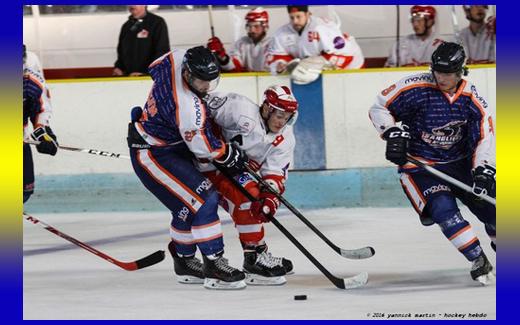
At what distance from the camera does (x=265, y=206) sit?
197 inches

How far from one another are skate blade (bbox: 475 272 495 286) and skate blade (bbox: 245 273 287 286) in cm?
76

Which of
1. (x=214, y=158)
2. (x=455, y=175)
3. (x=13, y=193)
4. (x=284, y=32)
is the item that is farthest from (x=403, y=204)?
(x=13, y=193)

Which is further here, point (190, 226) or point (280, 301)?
point (190, 226)

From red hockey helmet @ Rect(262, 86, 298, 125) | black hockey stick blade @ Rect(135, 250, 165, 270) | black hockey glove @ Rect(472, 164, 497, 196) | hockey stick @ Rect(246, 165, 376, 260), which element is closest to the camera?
black hockey glove @ Rect(472, 164, 497, 196)

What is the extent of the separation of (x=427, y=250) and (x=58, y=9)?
3110 mm

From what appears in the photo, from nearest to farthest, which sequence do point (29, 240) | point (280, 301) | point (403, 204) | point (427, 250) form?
point (280, 301) < point (427, 250) < point (29, 240) < point (403, 204)

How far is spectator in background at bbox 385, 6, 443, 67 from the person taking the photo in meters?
7.25

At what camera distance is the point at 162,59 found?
4.95m

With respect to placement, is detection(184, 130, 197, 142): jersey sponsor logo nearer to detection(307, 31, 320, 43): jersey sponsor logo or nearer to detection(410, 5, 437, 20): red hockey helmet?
detection(307, 31, 320, 43): jersey sponsor logo

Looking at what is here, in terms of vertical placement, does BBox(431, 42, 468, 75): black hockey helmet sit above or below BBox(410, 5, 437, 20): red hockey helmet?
above

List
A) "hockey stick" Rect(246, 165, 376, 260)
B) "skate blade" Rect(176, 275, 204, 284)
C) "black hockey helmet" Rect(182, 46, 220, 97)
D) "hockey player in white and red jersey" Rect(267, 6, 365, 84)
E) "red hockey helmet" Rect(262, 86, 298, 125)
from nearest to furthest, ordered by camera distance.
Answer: "black hockey helmet" Rect(182, 46, 220, 97), "red hockey helmet" Rect(262, 86, 298, 125), "hockey stick" Rect(246, 165, 376, 260), "skate blade" Rect(176, 275, 204, 284), "hockey player in white and red jersey" Rect(267, 6, 365, 84)

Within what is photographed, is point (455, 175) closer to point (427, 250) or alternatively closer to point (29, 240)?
point (427, 250)

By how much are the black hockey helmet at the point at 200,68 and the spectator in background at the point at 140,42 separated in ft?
8.06

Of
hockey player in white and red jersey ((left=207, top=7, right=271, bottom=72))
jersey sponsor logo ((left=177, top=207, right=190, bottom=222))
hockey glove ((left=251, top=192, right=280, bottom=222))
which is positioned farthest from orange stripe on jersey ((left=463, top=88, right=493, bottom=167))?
hockey player in white and red jersey ((left=207, top=7, right=271, bottom=72))
